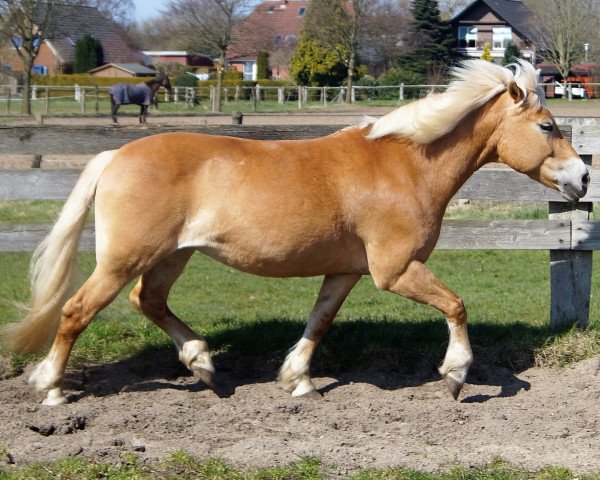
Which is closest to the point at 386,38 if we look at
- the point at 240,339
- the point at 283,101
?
the point at 283,101

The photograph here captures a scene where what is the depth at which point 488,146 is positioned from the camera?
5625mm

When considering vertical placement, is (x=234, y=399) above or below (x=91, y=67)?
below

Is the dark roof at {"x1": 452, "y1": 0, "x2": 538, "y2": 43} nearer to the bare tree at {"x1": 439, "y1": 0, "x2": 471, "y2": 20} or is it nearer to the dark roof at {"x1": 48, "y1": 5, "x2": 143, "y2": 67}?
the bare tree at {"x1": 439, "y1": 0, "x2": 471, "y2": 20}

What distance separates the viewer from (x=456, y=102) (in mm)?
5516

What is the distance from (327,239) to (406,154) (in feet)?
2.44

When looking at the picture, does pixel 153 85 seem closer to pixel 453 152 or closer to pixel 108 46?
pixel 453 152

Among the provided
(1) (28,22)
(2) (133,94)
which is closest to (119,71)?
(1) (28,22)

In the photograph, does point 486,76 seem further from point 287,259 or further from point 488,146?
point 287,259

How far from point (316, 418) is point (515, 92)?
2272 millimetres

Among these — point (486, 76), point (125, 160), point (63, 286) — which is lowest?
point (63, 286)

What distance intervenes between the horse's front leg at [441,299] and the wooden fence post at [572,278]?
158 cm

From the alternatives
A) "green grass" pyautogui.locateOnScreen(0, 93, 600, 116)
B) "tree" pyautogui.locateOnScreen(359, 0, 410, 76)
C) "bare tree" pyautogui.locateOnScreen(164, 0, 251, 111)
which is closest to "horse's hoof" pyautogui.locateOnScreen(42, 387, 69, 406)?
"green grass" pyautogui.locateOnScreen(0, 93, 600, 116)

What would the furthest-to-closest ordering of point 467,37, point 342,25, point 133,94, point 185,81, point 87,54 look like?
point 467,37, point 87,54, point 185,81, point 342,25, point 133,94

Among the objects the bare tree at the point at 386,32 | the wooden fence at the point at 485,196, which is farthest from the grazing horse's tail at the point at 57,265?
the bare tree at the point at 386,32
